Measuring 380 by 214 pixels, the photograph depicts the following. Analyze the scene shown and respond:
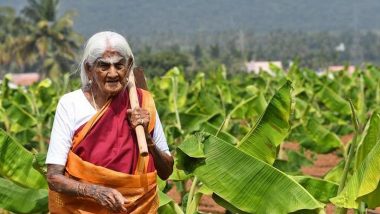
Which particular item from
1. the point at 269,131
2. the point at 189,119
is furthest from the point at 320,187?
the point at 189,119

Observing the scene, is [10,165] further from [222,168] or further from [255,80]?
[255,80]

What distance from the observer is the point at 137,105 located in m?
3.46

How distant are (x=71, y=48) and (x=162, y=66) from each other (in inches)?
355

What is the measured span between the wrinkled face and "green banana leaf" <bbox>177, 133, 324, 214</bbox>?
2.48 ft

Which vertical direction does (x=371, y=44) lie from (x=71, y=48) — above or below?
below

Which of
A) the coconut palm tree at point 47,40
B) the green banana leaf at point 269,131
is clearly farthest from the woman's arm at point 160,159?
the coconut palm tree at point 47,40

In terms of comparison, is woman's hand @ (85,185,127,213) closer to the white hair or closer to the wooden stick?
the wooden stick

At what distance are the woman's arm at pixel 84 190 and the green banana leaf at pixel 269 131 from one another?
1440 mm

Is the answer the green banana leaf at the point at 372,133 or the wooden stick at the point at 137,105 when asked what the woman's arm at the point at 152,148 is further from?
the green banana leaf at the point at 372,133

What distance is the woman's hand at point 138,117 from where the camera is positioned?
3.39 metres

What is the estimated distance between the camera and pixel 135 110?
11.2 feet

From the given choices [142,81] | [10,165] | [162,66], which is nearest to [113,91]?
[142,81]

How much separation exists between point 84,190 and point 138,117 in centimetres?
36

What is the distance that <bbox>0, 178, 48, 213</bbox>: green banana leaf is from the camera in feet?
16.0
